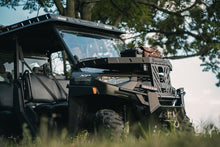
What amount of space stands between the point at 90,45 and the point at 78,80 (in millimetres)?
1265

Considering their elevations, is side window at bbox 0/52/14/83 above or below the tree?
below

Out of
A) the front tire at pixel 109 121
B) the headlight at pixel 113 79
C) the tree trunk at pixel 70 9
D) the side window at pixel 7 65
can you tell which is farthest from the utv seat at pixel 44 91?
the tree trunk at pixel 70 9

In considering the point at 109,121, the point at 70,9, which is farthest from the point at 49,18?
the point at 70,9

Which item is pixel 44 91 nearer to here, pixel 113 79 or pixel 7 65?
pixel 7 65

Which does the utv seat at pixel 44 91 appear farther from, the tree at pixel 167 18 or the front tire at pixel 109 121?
the tree at pixel 167 18

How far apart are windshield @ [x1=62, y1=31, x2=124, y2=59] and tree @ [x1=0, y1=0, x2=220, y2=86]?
7225mm

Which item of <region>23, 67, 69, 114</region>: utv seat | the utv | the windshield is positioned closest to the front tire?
the utv

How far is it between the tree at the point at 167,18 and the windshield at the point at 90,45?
23.7 feet

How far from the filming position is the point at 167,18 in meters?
17.0

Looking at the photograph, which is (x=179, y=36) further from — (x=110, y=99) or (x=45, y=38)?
(x=110, y=99)

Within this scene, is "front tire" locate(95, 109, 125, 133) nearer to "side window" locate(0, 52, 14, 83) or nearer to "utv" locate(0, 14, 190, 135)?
"utv" locate(0, 14, 190, 135)

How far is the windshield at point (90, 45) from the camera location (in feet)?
18.9

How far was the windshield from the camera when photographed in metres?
5.75

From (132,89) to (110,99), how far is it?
1.19 feet
